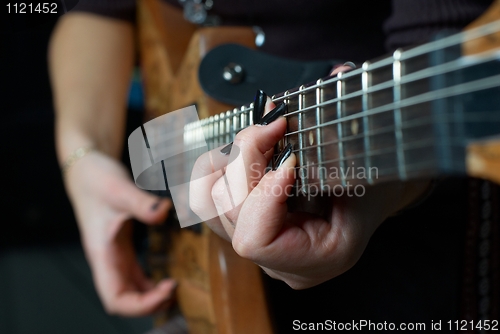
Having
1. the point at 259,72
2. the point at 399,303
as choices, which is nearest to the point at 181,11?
the point at 259,72

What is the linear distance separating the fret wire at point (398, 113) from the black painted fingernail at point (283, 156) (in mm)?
67

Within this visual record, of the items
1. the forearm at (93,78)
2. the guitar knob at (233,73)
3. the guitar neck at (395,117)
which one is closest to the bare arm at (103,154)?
the forearm at (93,78)

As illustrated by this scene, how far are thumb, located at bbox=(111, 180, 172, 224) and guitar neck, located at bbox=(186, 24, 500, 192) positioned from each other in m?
0.25

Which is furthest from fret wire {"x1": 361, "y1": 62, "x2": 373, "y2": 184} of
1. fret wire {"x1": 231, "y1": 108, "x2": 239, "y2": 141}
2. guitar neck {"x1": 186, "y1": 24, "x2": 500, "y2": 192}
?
fret wire {"x1": 231, "y1": 108, "x2": 239, "y2": 141}

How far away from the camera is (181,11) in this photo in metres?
0.55

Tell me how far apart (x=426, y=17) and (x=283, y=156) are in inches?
7.4

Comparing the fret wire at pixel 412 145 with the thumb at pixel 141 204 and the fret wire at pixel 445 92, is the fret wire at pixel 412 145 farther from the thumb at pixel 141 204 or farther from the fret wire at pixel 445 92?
the thumb at pixel 141 204

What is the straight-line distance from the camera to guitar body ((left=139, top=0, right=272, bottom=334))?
0.36 metres

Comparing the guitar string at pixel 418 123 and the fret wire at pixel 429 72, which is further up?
the fret wire at pixel 429 72

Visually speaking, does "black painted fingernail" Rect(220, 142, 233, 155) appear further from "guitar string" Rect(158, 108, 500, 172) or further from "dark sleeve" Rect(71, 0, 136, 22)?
"dark sleeve" Rect(71, 0, 136, 22)

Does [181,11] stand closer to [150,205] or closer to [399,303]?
[150,205]

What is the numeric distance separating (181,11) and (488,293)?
47 centimetres

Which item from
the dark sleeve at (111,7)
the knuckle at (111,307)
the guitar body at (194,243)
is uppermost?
the dark sleeve at (111,7)

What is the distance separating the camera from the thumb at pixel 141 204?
1.50ft
